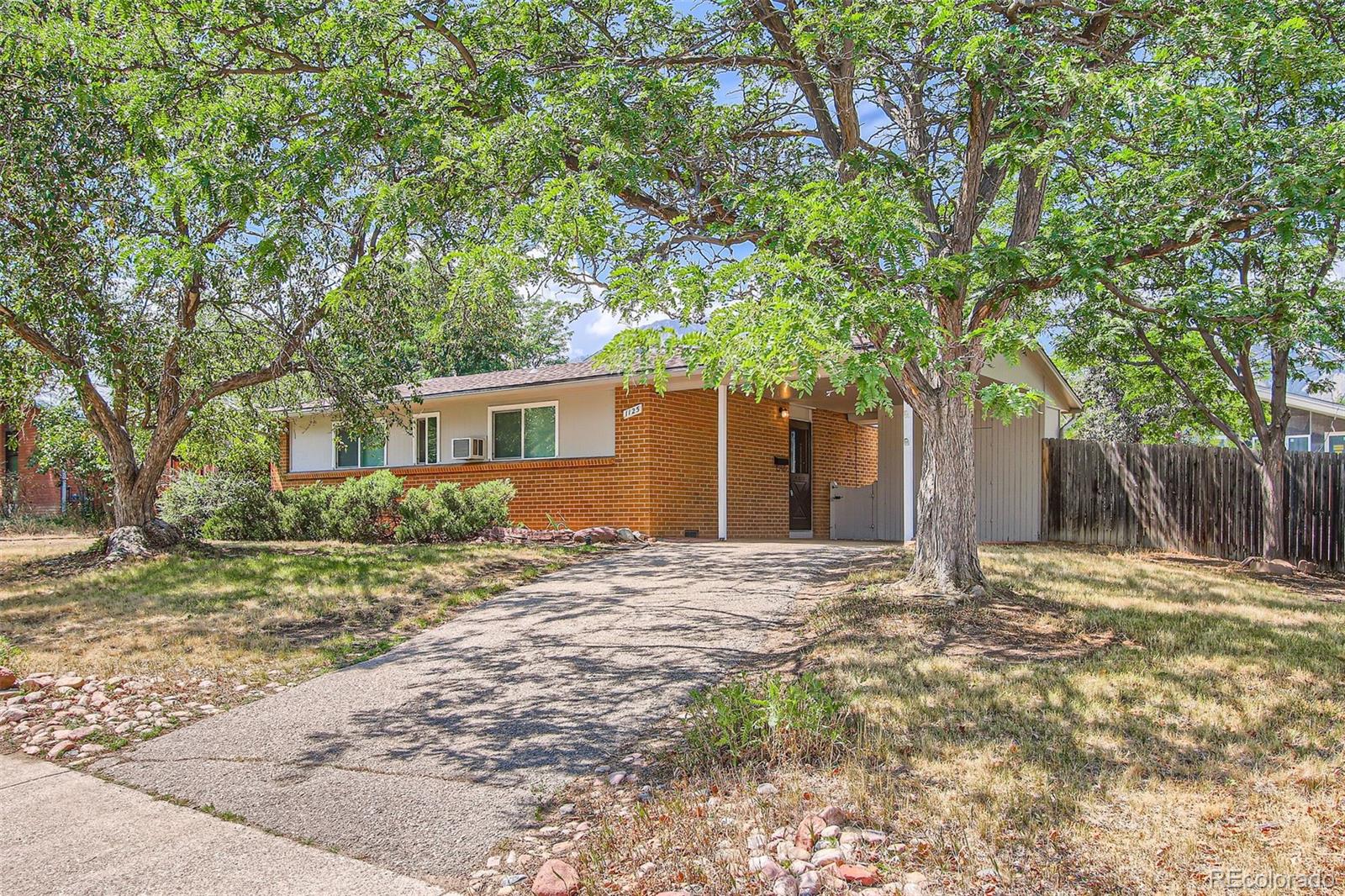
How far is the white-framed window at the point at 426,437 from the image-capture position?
683 inches

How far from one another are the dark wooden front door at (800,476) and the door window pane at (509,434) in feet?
16.4

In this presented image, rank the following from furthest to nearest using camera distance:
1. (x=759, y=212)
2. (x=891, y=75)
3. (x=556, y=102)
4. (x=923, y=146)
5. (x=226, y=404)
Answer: (x=226, y=404)
(x=923, y=146)
(x=891, y=75)
(x=759, y=212)
(x=556, y=102)

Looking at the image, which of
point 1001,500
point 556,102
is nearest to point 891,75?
point 556,102

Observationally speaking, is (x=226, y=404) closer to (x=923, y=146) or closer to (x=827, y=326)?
(x=923, y=146)

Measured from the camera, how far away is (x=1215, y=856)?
3.26 meters

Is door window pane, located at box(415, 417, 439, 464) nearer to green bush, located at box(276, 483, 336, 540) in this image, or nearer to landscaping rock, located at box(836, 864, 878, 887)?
green bush, located at box(276, 483, 336, 540)

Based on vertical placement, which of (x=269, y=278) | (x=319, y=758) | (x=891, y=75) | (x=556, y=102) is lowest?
(x=319, y=758)

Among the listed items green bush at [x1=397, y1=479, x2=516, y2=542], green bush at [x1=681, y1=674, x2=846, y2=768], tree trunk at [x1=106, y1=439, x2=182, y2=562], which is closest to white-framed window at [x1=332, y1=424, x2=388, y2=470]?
green bush at [x1=397, y1=479, x2=516, y2=542]

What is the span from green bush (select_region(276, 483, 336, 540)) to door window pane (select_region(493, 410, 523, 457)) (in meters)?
2.93

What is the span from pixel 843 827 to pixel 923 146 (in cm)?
661

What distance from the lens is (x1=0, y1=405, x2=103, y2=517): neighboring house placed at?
22.2m

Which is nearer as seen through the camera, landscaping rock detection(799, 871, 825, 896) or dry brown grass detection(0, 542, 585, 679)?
landscaping rock detection(799, 871, 825, 896)

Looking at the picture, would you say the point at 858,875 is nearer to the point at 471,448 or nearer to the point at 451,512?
the point at 451,512

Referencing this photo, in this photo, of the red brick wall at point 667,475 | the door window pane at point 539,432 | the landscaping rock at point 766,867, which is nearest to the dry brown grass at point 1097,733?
the landscaping rock at point 766,867
